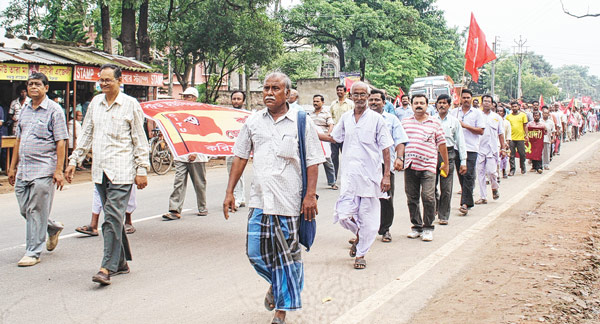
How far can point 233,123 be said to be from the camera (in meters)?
7.49

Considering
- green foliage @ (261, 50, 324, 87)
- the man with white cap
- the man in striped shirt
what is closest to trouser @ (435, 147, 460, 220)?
the man in striped shirt

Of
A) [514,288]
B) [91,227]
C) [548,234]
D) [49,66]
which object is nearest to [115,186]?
[91,227]

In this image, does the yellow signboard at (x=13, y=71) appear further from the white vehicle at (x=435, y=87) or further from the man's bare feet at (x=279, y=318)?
the white vehicle at (x=435, y=87)

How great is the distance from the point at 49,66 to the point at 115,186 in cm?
911

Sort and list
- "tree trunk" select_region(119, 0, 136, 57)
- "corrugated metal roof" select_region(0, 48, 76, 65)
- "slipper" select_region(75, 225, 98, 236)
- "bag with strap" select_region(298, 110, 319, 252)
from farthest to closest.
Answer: "tree trunk" select_region(119, 0, 136, 57) → "corrugated metal roof" select_region(0, 48, 76, 65) → "slipper" select_region(75, 225, 98, 236) → "bag with strap" select_region(298, 110, 319, 252)

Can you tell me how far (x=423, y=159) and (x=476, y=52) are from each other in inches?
313

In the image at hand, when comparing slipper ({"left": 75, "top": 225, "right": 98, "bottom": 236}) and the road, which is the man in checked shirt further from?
slipper ({"left": 75, "top": 225, "right": 98, "bottom": 236})

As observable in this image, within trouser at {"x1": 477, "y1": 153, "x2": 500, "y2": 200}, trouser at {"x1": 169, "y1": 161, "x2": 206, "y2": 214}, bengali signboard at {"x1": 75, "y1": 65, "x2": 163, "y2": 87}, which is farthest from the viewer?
bengali signboard at {"x1": 75, "y1": 65, "x2": 163, "y2": 87}

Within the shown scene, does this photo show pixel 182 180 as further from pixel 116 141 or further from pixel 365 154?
pixel 365 154

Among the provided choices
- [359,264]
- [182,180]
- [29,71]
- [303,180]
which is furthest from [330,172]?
[303,180]

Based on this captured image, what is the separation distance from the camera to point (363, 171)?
5.97 m

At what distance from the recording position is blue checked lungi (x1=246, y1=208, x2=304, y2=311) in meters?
4.05

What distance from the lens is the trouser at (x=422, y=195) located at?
7141mm

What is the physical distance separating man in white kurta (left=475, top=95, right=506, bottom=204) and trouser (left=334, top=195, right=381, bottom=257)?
487 cm
